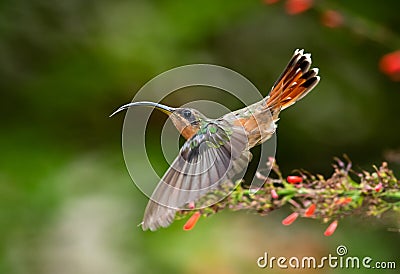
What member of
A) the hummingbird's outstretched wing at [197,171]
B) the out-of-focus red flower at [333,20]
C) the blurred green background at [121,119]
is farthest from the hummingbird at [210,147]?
the blurred green background at [121,119]

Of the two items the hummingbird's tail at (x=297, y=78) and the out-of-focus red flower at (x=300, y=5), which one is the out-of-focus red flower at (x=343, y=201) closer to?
the hummingbird's tail at (x=297, y=78)

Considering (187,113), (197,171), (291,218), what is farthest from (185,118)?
(291,218)

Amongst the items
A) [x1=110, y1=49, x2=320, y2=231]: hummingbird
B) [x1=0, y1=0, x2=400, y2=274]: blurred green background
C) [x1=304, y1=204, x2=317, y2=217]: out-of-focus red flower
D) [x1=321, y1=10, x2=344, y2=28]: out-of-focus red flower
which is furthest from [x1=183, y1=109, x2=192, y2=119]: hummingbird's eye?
[x1=0, y1=0, x2=400, y2=274]: blurred green background

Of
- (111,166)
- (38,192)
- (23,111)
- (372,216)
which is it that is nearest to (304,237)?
(111,166)

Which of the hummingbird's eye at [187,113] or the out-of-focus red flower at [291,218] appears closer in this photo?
the out-of-focus red flower at [291,218]

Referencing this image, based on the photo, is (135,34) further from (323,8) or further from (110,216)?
(323,8)

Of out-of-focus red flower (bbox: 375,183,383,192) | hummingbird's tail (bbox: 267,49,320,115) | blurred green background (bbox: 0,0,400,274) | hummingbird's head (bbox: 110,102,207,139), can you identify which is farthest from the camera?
blurred green background (bbox: 0,0,400,274)

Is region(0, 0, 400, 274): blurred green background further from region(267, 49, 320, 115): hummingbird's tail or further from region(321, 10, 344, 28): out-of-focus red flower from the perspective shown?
region(267, 49, 320, 115): hummingbird's tail
